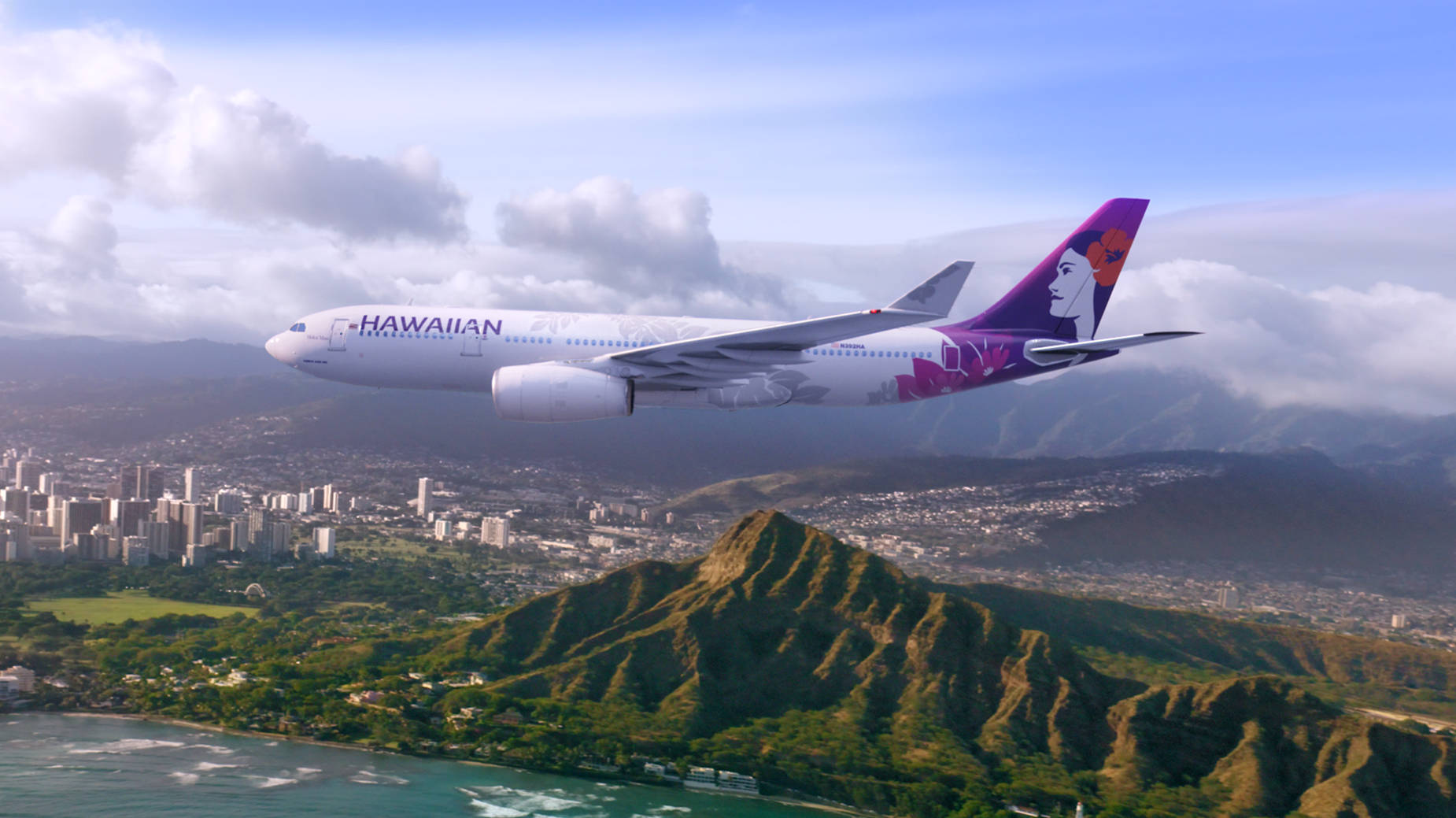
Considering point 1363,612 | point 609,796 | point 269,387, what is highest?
point 269,387

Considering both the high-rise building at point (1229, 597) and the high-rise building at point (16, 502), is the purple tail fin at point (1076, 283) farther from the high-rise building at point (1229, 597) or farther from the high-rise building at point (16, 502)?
the high-rise building at point (16, 502)

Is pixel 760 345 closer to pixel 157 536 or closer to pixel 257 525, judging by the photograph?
pixel 257 525

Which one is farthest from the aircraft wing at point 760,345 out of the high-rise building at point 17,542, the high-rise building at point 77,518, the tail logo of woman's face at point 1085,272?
the high-rise building at point 17,542

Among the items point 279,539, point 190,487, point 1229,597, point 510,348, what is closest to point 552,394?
point 510,348

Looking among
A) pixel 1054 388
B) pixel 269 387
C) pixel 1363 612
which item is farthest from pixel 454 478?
pixel 1054 388

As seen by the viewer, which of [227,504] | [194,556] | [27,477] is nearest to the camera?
[194,556]

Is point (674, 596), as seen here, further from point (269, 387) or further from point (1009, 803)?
point (269, 387)
